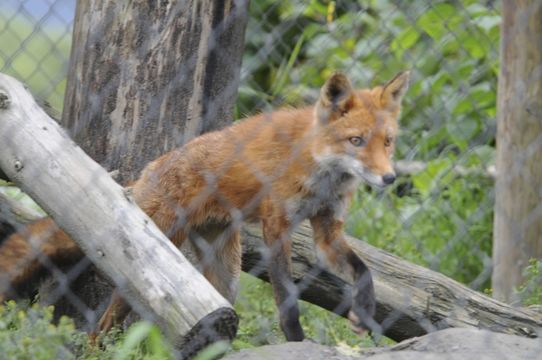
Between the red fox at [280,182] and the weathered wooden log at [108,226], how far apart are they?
1.83 ft

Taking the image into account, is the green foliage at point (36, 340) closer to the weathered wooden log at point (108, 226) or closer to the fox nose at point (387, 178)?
the weathered wooden log at point (108, 226)

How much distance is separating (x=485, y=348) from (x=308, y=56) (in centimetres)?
413

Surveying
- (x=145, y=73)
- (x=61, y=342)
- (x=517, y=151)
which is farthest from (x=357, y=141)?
(x=61, y=342)

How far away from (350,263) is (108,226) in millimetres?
1049

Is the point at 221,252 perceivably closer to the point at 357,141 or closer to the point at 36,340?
the point at 357,141

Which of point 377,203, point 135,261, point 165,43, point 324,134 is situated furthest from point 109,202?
point 377,203

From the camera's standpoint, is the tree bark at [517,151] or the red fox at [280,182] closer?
the red fox at [280,182]

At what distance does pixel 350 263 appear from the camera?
3580mm

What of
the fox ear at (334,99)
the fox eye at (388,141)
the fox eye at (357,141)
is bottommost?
the fox eye at (388,141)

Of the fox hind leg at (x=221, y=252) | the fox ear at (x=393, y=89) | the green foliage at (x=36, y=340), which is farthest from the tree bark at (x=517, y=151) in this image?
the green foliage at (x=36, y=340)

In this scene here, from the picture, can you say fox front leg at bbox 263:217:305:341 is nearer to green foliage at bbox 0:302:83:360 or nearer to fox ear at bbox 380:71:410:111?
fox ear at bbox 380:71:410:111

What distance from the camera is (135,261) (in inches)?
110

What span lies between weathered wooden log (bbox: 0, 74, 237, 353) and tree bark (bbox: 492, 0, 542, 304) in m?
1.79

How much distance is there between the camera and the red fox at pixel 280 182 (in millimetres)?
3547
